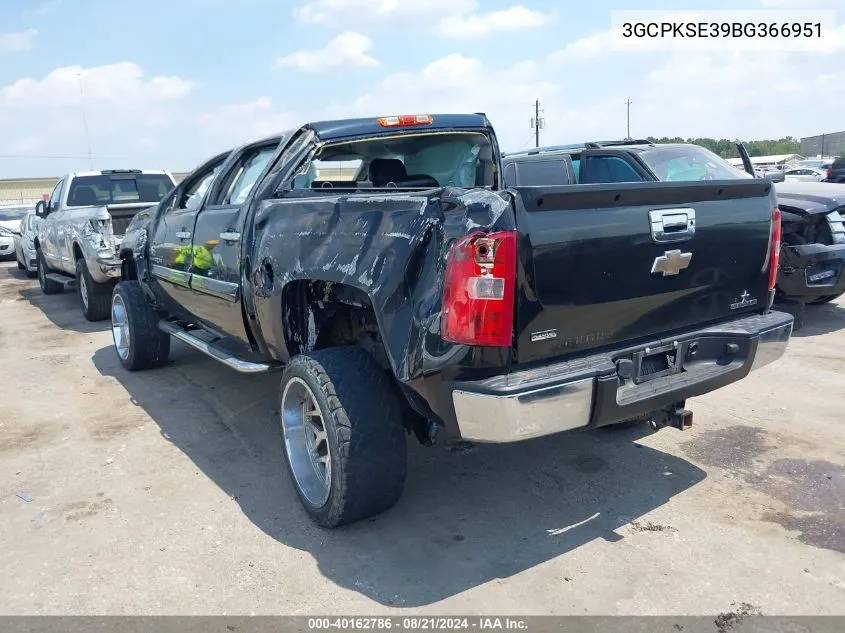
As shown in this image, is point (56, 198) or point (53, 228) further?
point (56, 198)

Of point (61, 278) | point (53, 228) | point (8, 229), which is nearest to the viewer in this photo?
point (53, 228)

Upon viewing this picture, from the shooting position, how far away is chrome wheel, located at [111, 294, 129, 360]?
6074 millimetres

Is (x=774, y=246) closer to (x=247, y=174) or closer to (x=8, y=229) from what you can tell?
(x=247, y=174)

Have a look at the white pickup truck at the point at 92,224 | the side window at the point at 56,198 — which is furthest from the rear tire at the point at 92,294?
the side window at the point at 56,198

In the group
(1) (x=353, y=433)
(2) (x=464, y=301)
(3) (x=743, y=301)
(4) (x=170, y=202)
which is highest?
(4) (x=170, y=202)

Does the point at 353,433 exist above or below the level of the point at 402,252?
below

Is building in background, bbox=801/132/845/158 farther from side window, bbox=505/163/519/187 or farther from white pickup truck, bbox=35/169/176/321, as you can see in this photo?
white pickup truck, bbox=35/169/176/321

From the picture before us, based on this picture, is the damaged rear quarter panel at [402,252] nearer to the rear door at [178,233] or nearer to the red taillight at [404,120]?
the red taillight at [404,120]

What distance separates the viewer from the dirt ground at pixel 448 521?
275 centimetres

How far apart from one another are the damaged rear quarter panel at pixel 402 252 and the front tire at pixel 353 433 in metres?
0.34

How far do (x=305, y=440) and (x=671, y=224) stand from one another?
2.04 metres

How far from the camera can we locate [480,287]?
2516 millimetres

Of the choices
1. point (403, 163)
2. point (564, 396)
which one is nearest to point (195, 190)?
point (403, 163)

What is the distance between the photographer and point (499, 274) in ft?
8.26
